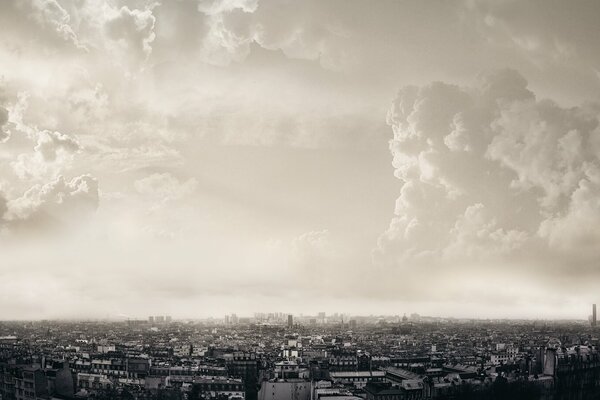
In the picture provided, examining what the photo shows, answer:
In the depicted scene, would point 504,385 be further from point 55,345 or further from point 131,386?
point 55,345

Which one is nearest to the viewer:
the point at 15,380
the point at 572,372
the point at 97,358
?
the point at 15,380

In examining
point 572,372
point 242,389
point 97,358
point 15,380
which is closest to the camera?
point 15,380

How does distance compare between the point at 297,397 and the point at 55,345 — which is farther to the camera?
the point at 55,345

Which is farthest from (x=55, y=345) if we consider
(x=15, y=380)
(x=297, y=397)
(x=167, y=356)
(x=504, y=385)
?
(x=504, y=385)

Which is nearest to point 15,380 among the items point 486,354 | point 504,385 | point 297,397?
point 297,397

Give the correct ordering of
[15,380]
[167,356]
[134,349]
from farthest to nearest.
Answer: [134,349], [167,356], [15,380]

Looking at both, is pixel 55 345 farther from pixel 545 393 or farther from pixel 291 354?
pixel 545 393

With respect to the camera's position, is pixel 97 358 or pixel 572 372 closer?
pixel 572 372

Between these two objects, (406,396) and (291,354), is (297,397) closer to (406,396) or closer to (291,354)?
(406,396)
